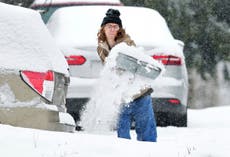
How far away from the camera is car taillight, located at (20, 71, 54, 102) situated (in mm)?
5777

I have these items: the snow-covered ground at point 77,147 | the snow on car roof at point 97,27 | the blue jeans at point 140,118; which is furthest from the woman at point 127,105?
the snow on car roof at point 97,27

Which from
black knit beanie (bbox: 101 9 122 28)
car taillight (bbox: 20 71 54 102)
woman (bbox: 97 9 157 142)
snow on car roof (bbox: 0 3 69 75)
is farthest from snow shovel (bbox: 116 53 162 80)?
car taillight (bbox: 20 71 54 102)

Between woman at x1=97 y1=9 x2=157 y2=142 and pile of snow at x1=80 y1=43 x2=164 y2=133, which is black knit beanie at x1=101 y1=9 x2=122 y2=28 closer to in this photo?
woman at x1=97 y1=9 x2=157 y2=142

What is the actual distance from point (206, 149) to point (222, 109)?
331 inches

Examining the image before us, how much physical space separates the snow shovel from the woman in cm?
18

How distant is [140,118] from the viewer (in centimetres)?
761

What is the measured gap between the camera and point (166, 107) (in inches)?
365

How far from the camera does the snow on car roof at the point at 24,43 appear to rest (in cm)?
574

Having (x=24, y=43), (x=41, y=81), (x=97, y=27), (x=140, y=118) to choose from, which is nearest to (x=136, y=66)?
(x=140, y=118)

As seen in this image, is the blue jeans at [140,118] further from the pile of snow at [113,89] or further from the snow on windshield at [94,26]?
the snow on windshield at [94,26]

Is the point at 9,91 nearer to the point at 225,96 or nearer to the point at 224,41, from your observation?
the point at 224,41

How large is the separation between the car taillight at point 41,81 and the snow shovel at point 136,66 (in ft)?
4.68

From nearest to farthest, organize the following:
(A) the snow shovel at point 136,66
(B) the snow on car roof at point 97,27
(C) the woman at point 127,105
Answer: (A) the snow shovel at point 136,66
(C) the woman at point 127,105
(B) the snow on car roof at point 97,27

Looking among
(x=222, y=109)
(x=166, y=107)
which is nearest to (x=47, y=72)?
(x=166, y=107)
